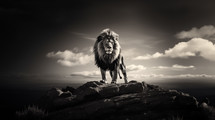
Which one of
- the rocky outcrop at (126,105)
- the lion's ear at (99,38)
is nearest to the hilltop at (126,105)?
the rocky outcrop at (126,105)

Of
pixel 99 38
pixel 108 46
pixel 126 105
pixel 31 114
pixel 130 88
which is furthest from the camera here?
pixel 99 38

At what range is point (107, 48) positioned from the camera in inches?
375

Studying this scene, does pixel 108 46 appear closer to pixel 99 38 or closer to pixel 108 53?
pixel 108 53

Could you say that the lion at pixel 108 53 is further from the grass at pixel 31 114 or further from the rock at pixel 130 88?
the grass at pixel 31 114

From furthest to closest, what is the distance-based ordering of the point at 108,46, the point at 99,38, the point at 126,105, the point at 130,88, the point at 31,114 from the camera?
1. the point at 99,38
2. the point at 108,46
3. the point at 130,88
4. the point at 31,114
5. the point at 126,105

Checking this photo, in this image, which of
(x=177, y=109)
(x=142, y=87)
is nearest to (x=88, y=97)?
(x=142, y=87)

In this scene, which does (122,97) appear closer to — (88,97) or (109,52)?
(88,97)

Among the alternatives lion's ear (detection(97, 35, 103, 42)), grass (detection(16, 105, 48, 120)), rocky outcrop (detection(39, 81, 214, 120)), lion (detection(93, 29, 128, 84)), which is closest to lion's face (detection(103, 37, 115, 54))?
lion (detection(93, 29, 128, 84))

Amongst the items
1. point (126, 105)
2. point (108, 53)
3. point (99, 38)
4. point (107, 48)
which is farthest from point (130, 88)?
point (99, 38)

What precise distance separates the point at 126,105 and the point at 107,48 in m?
2.99

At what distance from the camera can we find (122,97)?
8000 mm

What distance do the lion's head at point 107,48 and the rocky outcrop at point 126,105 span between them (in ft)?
5.17

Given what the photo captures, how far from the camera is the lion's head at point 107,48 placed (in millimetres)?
9586

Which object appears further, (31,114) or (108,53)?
(108,53)
